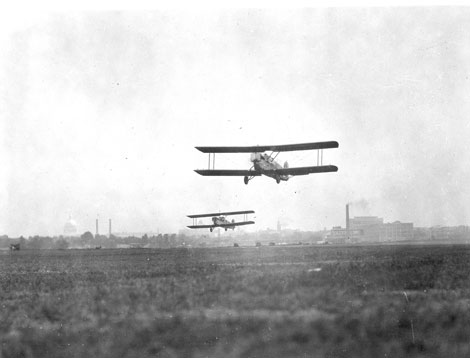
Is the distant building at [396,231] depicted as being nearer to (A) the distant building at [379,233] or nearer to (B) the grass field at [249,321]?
(A) the distant building at [379,233]

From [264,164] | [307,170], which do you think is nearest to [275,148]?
[307,170]

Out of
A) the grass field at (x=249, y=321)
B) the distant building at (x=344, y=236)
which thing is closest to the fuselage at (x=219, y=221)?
the grass field at (x=249, y=321)

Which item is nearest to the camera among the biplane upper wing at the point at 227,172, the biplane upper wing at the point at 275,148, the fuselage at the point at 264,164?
the biplane upper wing at the point at 275,148

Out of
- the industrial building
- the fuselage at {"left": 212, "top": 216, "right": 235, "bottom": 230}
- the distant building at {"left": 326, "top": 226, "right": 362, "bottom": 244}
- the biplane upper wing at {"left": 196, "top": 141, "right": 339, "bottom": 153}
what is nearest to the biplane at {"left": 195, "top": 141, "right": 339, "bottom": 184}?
the biplane upper wing at {"left": 196, "top": 141, "right": 339, "bottom": 153}

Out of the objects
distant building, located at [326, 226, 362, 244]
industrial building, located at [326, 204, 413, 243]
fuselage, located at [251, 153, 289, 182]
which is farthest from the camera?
industrial building, located at [326, 204, 413, 243]

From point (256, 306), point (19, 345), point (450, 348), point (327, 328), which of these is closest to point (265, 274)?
point (256, 306)

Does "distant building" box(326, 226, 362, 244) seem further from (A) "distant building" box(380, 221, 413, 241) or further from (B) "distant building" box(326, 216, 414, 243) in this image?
(A) "distant building" box(380, 221, 413, 241)

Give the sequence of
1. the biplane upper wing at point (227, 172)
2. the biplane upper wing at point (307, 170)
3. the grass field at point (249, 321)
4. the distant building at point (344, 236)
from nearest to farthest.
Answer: the grass field at point (249, 321)
the biplane upper wing at point (307, 170)
the biplane upper wing at point (227, 172)
the distant building at point (344, 236)

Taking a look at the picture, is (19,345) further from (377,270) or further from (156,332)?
(377,270)
